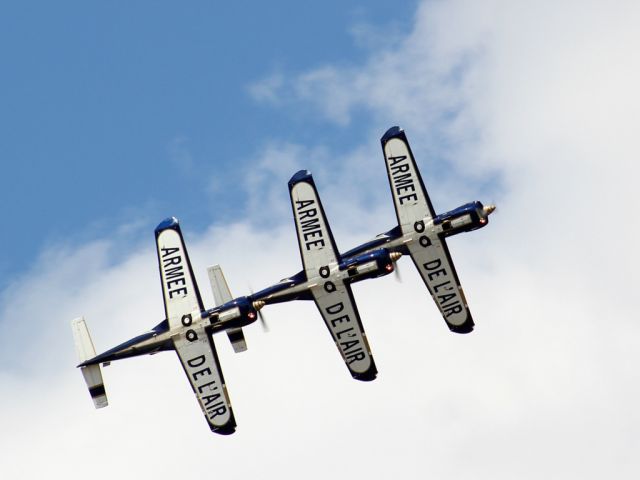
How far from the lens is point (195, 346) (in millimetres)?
97812

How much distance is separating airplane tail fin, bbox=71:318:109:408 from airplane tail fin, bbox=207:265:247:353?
775 centimetres

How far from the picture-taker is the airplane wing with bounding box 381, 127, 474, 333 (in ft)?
330

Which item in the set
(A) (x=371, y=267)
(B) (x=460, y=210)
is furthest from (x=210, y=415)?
(B) (x=460, y=210)

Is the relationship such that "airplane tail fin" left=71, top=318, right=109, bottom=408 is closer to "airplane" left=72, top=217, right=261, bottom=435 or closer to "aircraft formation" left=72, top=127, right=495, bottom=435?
"aircraft formation" left=72, top=127, right=495, bottom=435

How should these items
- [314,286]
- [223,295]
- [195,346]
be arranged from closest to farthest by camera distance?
[195,346]
[314,286]
[223,295]

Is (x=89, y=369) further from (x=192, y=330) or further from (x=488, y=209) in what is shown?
(x=488, y=209)

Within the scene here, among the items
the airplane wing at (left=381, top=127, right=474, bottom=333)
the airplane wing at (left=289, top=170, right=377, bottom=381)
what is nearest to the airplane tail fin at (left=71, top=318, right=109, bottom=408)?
the airplane wing at (left=289, top=170, right=377, bottom=381)

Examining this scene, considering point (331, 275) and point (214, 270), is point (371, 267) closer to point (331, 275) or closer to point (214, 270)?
point (331, 275)

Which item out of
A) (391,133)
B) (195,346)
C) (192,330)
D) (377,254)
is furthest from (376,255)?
(195,346)

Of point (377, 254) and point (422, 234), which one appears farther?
point (422, 234)

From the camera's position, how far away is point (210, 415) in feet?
320

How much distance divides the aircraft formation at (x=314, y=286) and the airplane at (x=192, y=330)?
6 cm

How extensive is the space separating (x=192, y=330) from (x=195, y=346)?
0.91m

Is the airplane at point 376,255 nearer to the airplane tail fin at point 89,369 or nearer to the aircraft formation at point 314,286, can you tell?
the aircraft formation at point 314,286
